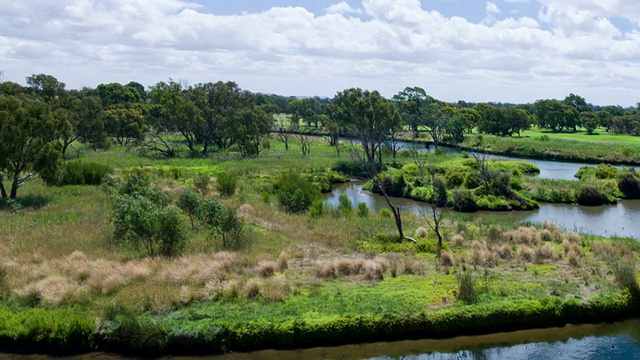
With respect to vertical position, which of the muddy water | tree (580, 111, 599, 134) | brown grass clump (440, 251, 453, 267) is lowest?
the muddy water

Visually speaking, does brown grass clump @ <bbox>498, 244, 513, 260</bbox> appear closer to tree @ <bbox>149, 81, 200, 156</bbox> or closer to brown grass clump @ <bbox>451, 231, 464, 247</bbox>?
brown grass clump @ <bbox>451, 231, 464, 247</bbox>

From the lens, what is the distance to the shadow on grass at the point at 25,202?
34.0 m

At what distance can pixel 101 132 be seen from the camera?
67.1 meters

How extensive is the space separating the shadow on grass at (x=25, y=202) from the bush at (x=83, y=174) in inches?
233

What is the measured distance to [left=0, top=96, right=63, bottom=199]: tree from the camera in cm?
3516

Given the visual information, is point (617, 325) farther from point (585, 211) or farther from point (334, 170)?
point (334, 170)

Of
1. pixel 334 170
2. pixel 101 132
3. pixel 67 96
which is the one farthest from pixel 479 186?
pixel 67 96

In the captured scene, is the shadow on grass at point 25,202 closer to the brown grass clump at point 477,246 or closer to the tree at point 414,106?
the brown grass clump at point 477,246

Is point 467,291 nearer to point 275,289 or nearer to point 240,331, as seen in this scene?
point 275,289

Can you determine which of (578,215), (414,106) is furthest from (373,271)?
(414,106)

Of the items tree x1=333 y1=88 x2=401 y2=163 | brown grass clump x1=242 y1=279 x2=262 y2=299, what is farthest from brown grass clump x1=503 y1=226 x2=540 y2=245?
tree x1=333 y1=88 x2=401 y2=163

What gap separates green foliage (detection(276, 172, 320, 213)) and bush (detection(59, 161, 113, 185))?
15417 mm

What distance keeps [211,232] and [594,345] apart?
676 inches

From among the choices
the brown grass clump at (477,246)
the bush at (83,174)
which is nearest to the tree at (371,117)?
the bush at (83,174)
